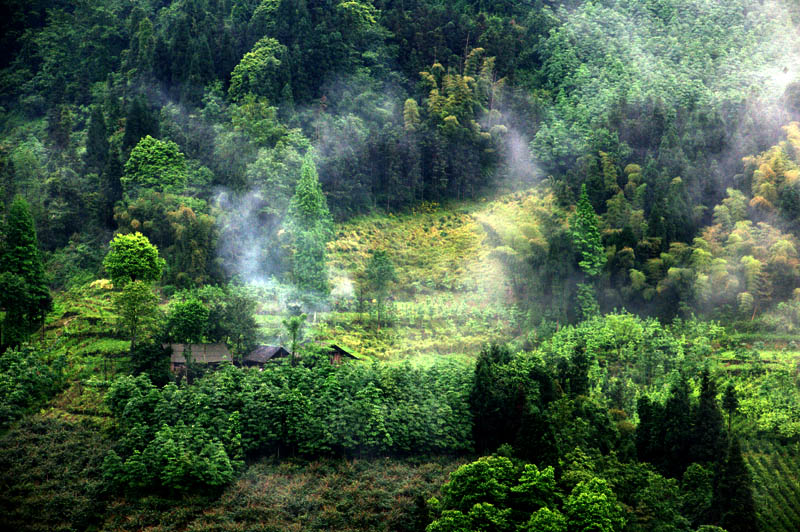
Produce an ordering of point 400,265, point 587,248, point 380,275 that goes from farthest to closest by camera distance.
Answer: point 400,265 < point 587,248 < point 380,275

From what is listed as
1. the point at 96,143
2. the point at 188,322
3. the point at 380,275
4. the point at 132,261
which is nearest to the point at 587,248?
the point at 380,275

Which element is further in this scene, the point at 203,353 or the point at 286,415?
the point at 203,353

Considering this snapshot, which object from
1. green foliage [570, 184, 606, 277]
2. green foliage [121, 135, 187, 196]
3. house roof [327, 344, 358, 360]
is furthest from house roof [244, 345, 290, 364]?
green foliage [570, 184, 606, 277]

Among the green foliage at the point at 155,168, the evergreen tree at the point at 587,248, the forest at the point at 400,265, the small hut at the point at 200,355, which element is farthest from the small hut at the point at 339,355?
the green foliage at the point at 155,168

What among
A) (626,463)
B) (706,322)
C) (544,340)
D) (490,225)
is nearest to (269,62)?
(490,225)

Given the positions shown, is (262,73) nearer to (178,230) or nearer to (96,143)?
(96,143)

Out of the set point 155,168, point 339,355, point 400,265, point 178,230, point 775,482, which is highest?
point 155,168
